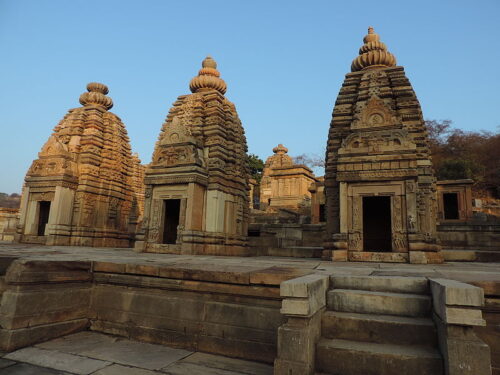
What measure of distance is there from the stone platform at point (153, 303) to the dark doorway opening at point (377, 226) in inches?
303

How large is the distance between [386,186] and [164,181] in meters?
7.41

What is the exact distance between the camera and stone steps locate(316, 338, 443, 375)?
306cm

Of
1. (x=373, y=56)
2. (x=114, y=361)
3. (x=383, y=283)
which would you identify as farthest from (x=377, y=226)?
(x=114, y=361)

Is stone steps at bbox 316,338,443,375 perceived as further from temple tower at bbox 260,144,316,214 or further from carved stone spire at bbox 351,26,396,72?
temple tower at bbox 260,144,316,214

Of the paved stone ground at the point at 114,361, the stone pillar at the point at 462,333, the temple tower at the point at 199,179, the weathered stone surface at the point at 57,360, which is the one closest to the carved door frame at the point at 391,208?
the temple tower at the point at 199,179

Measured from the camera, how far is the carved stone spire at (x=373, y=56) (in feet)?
37.8

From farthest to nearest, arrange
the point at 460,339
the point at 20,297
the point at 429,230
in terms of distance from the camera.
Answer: the point at 429,230
the point at 20,297
the point at 460,339

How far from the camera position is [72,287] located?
517 cm

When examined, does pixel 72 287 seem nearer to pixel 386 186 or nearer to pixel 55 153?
pixel 386 186

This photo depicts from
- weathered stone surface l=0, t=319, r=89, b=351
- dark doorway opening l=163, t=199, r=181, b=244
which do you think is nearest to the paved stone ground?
weathered stone surface l=0, t=319, r=89, b=351

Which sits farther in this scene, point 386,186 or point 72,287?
point 386,186

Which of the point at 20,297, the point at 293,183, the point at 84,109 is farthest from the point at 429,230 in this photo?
the point at 293,183

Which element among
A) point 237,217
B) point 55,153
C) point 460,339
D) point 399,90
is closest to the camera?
point 460,339

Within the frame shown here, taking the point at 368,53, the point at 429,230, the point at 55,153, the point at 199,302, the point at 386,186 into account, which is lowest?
the point at 199,302
